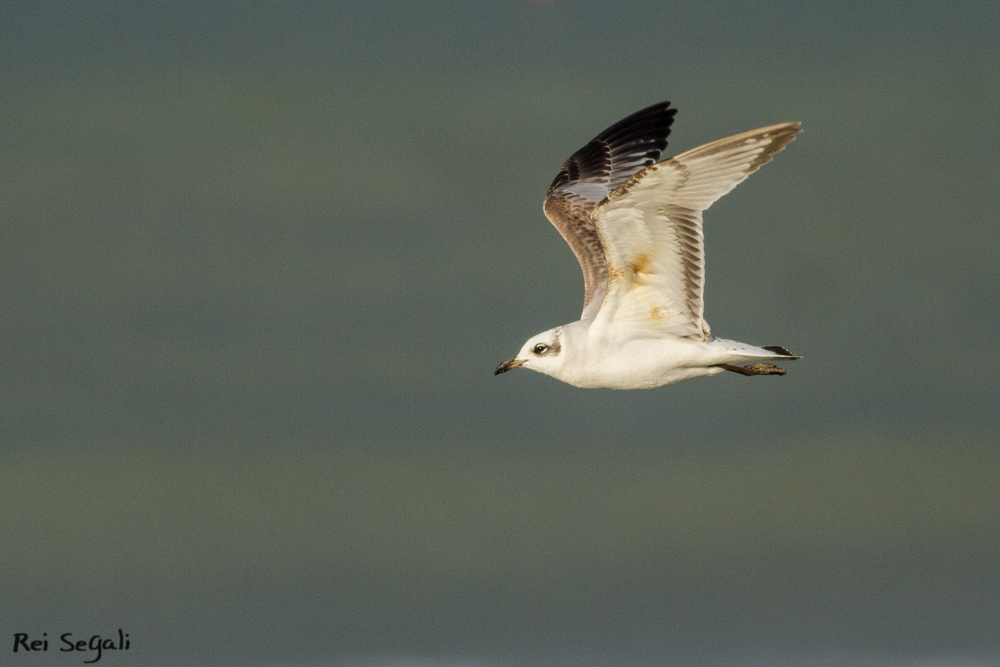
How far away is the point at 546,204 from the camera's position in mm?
26891

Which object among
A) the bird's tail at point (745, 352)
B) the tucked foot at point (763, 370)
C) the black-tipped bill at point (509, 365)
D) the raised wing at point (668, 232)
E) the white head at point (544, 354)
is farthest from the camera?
the tucked foot at point (763, 370)

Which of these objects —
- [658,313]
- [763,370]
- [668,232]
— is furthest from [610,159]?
[668,232]

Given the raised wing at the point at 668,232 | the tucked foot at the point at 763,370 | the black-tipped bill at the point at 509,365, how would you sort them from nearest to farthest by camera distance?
the raised wing at the point at 668,232
the black-tipped bill at the point at 509,365
the tucked foot at the point at 763,370

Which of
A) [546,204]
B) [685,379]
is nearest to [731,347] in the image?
[685,379]

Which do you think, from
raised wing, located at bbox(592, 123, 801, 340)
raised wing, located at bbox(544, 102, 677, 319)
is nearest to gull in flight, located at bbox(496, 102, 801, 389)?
raised wing, located at bbox(592, 123, 801, 340)

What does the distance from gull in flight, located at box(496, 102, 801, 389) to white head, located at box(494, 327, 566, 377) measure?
2 centimetres

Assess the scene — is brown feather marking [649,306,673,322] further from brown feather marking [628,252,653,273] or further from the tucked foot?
the tucked foot

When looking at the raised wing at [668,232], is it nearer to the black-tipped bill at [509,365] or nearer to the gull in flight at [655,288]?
the gull in flight at [655,288]

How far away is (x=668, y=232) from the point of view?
2053 centimetres

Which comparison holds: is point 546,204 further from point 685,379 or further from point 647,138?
point 685,379

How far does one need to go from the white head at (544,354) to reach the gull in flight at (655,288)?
0.05ft

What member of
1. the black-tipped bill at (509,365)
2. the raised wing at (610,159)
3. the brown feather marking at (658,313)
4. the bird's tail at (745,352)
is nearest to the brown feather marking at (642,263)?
the brown feather marking at (658,313)

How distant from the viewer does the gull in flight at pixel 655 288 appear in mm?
19625

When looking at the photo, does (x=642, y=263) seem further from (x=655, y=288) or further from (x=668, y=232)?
(x=668, y=232)
